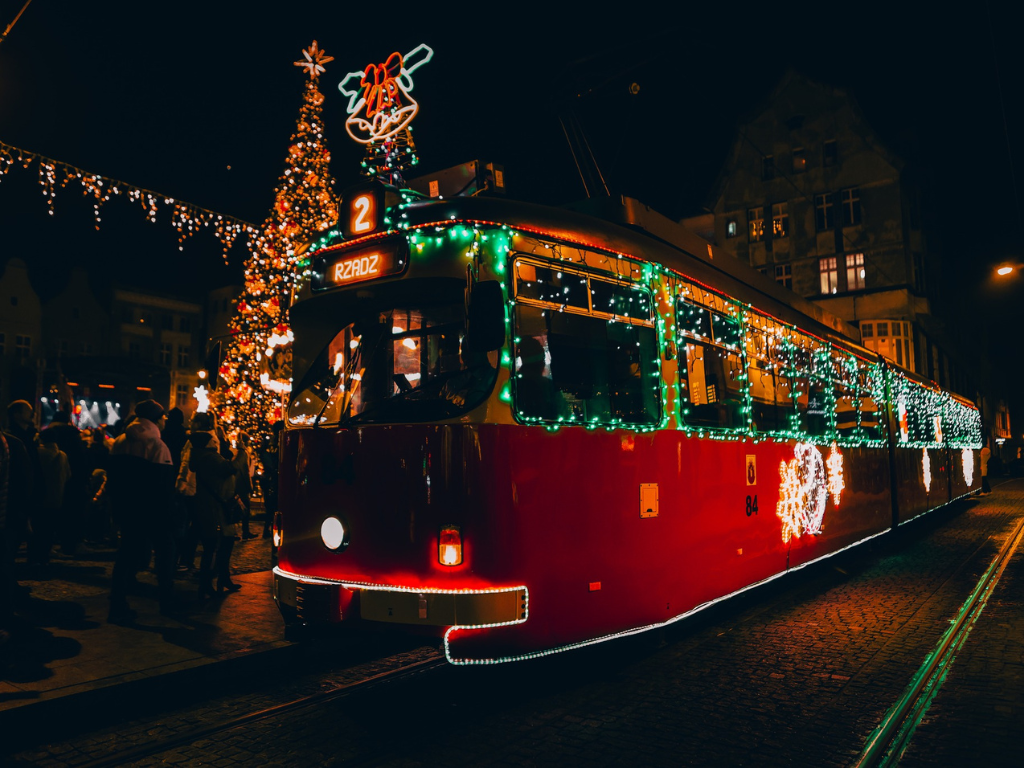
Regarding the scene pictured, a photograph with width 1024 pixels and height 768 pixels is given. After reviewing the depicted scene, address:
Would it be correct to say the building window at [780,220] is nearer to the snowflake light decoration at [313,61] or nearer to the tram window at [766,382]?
the snowflake light decoration at [313,61]

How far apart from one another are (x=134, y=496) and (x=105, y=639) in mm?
1243

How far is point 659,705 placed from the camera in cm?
472

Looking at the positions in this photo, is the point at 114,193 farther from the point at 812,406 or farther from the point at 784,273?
the point at 784,273

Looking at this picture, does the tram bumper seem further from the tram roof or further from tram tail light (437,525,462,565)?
the tram roof

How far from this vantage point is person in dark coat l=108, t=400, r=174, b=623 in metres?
6.51

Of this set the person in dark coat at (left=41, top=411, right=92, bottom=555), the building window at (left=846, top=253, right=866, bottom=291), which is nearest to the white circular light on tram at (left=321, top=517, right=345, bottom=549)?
the person in dark coat at (left=41, top=411, right=92, bottom=555)

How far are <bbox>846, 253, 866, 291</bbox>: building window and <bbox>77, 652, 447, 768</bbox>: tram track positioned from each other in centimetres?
3675

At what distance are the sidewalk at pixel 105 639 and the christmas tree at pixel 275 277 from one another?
7.95 m

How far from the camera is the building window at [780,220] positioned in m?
39.4

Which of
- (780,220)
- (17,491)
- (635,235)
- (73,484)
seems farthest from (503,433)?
(780,220)

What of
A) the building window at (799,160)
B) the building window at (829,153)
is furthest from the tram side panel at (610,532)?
the building window at (799,160)

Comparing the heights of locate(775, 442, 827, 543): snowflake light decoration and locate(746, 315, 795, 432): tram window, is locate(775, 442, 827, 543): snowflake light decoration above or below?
below

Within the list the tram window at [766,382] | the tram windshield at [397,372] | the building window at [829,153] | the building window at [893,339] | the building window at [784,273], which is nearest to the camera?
the tram windshield at [397,372]

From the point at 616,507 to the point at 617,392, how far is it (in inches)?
32.1
